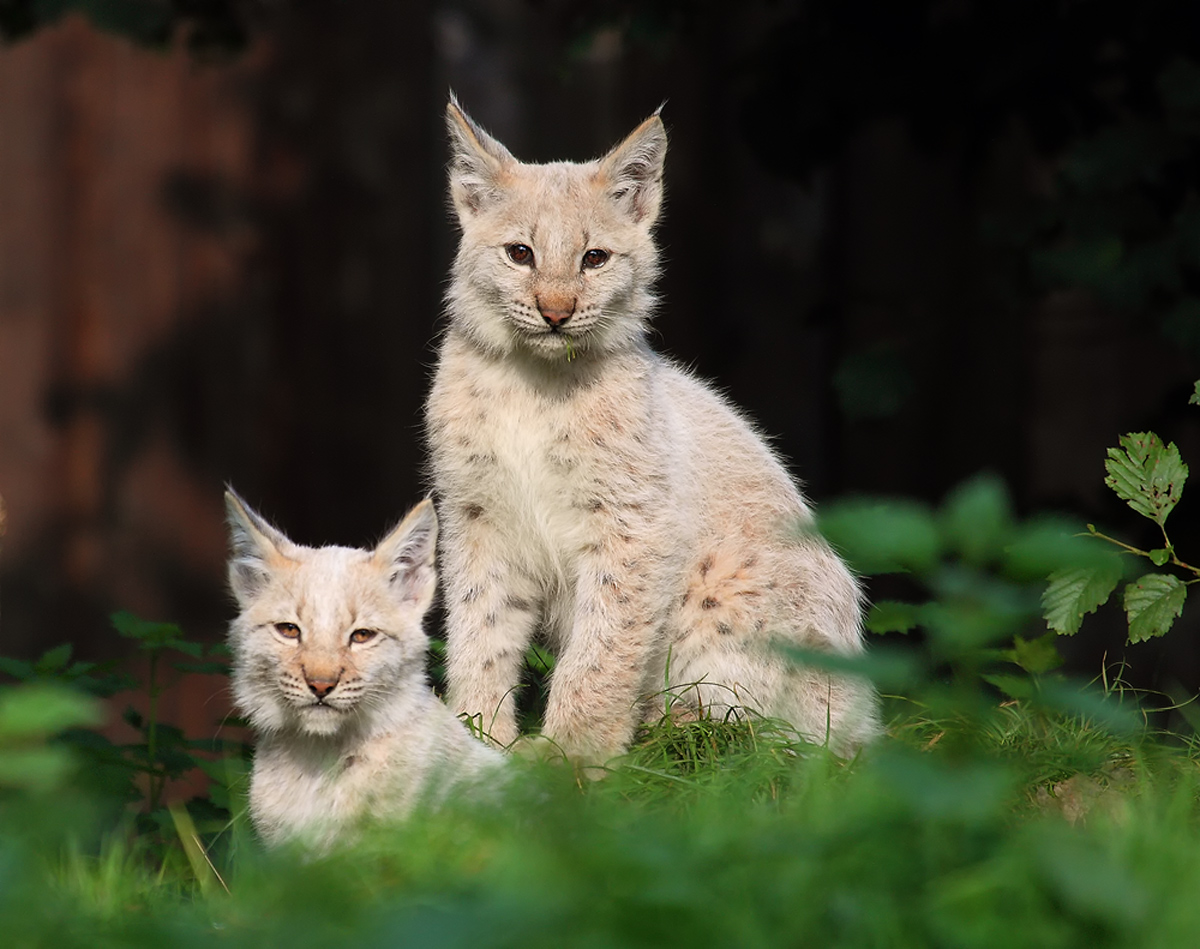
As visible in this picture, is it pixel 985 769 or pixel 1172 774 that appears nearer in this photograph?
pixel 985 769

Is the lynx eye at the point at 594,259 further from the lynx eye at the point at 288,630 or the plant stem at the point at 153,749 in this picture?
the plant stem at the point at 153,749

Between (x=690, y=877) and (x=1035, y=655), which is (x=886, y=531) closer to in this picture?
(x=690, y=877)

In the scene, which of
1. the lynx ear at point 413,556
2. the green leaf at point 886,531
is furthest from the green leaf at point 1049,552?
the lynx ear at point 413,556

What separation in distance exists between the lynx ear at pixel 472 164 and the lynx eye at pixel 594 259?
0.35 meters

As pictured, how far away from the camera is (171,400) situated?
5.83 metres

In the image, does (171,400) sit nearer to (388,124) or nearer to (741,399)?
Answer: (388,124)

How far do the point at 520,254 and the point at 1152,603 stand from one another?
1.90 metres

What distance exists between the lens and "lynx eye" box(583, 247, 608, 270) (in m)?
3.82

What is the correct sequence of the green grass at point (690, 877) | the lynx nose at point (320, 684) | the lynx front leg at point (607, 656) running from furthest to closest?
1. the lynx front leg at point (607, 656)
2. the lynx nose at point (320, 684)
3. the green grass at point (690, 877)

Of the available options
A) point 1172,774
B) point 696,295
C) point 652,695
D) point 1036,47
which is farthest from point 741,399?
point 1172,774

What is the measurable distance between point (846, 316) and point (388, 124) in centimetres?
217

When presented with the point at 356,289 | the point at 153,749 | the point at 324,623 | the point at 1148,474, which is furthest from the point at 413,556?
the point at 356,289

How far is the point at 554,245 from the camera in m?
3.75

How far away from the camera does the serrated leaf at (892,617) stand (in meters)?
3.97
